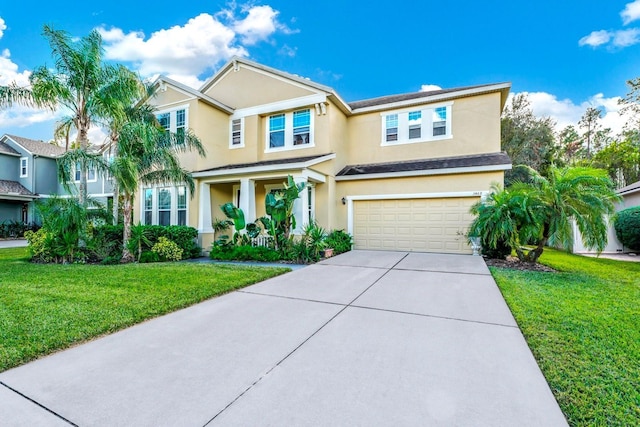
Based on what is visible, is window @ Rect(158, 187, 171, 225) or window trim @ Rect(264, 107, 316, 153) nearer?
window trim @ Rect(264, 107, 316, 153)

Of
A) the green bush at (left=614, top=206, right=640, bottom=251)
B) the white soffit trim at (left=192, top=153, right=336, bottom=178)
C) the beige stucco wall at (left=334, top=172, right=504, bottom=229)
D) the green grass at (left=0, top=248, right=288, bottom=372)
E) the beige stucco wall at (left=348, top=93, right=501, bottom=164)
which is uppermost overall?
the beige stucco wall at (left=348, top=93, right=501, bottom=164)

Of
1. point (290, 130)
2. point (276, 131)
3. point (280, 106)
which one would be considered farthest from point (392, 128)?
point (276, 131)

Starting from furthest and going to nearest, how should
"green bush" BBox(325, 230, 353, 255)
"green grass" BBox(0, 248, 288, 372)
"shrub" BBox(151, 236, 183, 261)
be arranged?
"green bush" BBox(325, 230, 353, 255), "shrub" BBox(151, 236, 183, 261), "green grass" BBox(0, 248, 288, 372)

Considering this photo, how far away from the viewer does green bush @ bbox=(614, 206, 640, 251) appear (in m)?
12.3

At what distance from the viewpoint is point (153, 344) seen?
134 inches

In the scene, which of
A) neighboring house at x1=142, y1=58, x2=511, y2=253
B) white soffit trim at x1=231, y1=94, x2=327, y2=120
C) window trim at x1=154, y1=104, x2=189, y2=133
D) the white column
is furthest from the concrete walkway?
white soffit trim at x1=231, y1=94, x2=327, y2=120

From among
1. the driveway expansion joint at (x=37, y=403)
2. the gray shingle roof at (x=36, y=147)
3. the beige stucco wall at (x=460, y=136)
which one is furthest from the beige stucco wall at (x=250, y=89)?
the gray shingle roof at (x=36, y=147)

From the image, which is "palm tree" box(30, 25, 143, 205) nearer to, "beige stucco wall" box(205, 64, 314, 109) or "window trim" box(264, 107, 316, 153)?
"beige stucco wall" box(205, 64, 314, 109)

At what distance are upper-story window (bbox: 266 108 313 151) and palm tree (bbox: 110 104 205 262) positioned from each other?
3366 mm

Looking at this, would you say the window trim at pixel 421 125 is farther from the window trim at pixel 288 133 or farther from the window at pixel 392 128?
the window trim at pixel 288 133

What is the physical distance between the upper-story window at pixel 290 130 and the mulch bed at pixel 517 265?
7.96m

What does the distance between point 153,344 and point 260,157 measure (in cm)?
1067

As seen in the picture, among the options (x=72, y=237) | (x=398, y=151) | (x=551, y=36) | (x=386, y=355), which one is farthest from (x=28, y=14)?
(x=551, y=36)

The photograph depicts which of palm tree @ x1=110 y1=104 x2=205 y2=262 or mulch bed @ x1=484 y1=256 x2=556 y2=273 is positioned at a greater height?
palm tree @ x1=110 y1=104 x2=205 y2=262
